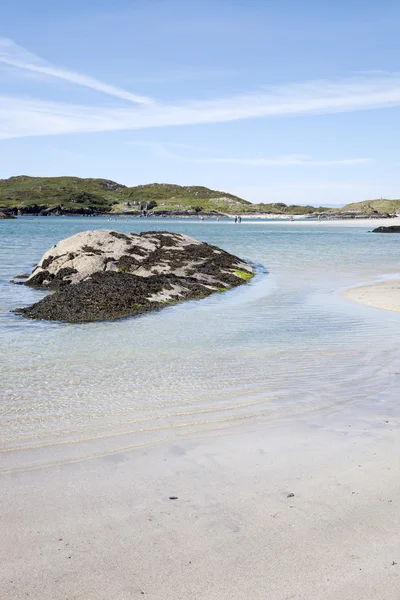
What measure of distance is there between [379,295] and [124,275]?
32.0ft

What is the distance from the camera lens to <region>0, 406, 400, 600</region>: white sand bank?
4066 mm

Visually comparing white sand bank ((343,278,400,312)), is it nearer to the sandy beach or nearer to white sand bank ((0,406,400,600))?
the sandy beach

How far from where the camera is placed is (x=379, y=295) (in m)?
20.6

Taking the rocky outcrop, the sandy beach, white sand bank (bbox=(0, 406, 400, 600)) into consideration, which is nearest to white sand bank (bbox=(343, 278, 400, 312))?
the rocky outcrop

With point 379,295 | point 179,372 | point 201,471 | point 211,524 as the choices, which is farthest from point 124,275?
point 211,524

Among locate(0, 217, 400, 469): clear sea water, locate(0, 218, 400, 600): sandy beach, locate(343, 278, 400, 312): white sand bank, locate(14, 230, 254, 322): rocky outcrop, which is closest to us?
locate(0, 218, 400, 600): sandy beach

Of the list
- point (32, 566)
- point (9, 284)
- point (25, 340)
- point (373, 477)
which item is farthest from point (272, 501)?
point (9, 284)

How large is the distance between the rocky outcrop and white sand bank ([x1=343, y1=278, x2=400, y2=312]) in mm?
5366

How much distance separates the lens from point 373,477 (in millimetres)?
5793

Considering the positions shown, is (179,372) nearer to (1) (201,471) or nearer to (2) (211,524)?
(1) (201,471)

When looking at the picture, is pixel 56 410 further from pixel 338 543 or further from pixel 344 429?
pixel 338 543

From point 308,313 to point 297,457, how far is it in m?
10.9

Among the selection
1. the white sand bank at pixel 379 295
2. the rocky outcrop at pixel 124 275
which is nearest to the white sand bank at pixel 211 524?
the rocky outcrop at pixel 124 275

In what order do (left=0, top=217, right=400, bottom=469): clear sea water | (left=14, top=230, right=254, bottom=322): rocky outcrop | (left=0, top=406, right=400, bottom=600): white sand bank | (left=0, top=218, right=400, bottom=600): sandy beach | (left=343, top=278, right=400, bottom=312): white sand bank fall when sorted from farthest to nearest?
(left=343, top=278, right=400, bottom=312): white sand bank < (left=14, top=230, right=254, bottom=322): rocky outcrop < (left=0, top=217, right=400, bottom=469): clear sea water < (left=0, top=218, right=400, bottom=600): sandy beach < (left=0, top=406, right=400, bottom=600): white sand bank
